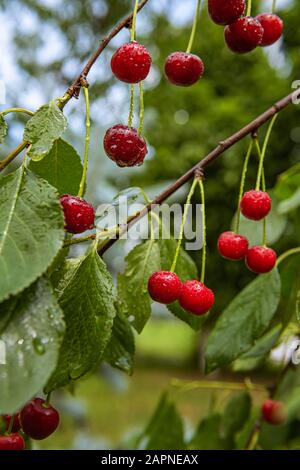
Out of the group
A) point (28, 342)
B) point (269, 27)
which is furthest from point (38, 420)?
point (269, 27)

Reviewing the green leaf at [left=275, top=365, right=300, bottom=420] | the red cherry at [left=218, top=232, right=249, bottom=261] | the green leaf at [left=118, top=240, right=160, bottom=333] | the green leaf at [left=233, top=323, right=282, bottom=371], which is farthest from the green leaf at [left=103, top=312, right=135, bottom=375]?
the green leaf at [left=275, top=365, right=300, bottom=420]

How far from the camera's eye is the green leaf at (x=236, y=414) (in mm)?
1079

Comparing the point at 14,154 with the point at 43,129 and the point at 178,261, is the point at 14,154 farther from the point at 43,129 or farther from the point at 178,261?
the point at 178,261

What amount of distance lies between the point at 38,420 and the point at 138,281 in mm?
207

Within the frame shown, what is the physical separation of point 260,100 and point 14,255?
432 centimetres

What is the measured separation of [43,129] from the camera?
1.58ft

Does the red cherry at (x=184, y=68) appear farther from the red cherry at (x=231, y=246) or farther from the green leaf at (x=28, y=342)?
the green leaf at (x=28, y=342)

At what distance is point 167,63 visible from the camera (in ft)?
2.04

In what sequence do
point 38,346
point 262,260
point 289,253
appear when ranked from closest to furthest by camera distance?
1. point 38,346
2. point 262,260
3. point 289,253

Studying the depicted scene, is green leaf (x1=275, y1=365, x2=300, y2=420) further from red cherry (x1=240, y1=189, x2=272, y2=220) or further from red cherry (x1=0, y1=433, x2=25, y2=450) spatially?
red cherry (x1=0, y1=433, x2=25, y2=450)

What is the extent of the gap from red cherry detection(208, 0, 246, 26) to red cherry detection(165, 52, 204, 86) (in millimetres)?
51

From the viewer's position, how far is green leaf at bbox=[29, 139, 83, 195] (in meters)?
0.56
